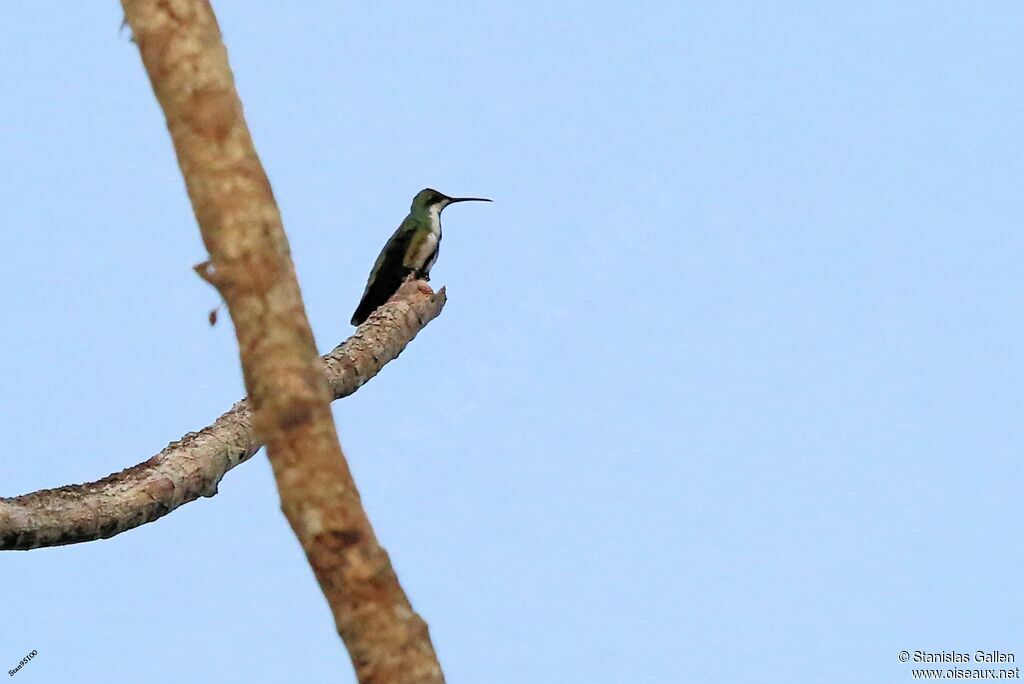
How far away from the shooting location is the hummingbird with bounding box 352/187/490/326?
14.1 meters

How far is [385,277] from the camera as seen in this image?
14203mm

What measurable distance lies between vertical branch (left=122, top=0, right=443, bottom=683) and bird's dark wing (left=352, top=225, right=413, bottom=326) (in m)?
9.03

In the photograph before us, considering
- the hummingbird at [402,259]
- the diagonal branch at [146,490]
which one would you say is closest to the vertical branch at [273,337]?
the diagonal branch at [146,490]

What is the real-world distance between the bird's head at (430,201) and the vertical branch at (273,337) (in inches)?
400

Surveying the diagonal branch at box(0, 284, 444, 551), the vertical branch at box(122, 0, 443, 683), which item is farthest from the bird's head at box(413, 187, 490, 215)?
the vertical branch at box(122, 0, 443, 683)

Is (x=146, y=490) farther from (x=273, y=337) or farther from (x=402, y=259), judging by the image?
(x=402, y=259)

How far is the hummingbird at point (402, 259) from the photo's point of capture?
46.3 feet

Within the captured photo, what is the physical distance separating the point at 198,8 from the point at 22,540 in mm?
3661

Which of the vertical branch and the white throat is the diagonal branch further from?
the white throat

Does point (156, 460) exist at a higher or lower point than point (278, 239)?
higher

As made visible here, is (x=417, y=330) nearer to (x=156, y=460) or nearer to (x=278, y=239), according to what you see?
(x=156, y=460)

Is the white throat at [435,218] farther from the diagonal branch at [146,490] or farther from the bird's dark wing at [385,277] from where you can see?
the diagonal branch at [146,490]

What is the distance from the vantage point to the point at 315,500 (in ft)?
15.0

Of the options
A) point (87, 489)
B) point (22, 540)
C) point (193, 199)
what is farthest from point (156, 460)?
point (193, 199)
